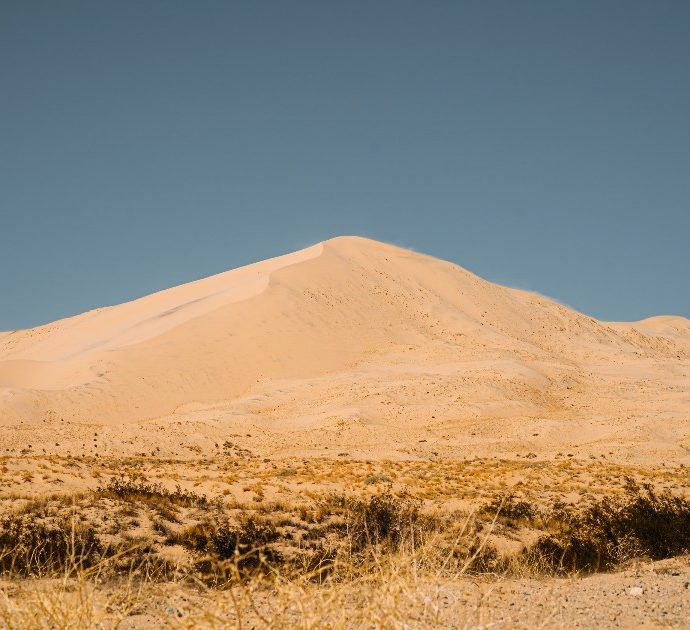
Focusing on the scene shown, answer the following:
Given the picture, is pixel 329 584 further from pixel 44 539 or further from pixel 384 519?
pixel 384 519

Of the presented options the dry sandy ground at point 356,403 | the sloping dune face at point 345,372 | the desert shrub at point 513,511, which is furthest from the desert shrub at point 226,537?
the sloping dune face at point 345,372

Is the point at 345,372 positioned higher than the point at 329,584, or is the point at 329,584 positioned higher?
the point at 345,372

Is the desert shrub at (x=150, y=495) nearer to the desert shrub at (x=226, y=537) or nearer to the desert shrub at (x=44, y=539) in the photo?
the desert shrub at (x=226, y=537)

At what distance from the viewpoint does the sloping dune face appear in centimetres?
3681

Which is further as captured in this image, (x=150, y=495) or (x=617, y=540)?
(x=150, y=495)

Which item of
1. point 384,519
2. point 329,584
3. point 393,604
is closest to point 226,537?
point 384,519

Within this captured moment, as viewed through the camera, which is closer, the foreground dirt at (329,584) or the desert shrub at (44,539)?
the foreground dirt at (329,584)

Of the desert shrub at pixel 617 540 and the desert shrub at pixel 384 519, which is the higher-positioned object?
the desert shrub at pixel 384 519

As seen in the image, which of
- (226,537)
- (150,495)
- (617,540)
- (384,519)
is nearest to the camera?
(226,537)

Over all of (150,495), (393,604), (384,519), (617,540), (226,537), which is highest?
(393,604)

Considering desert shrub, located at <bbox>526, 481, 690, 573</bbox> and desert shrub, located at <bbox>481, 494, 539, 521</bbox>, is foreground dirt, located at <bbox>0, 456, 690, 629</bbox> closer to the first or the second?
desert shrub, located at <bbox>481, 494, 539, 521</bbox>

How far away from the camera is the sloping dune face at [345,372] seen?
3681 cm

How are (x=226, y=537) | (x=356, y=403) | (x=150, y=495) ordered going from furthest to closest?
1. (x=356, y=403)
2. (x=150, y=495)
3. (x=226, y=537)

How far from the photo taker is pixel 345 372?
165ft
